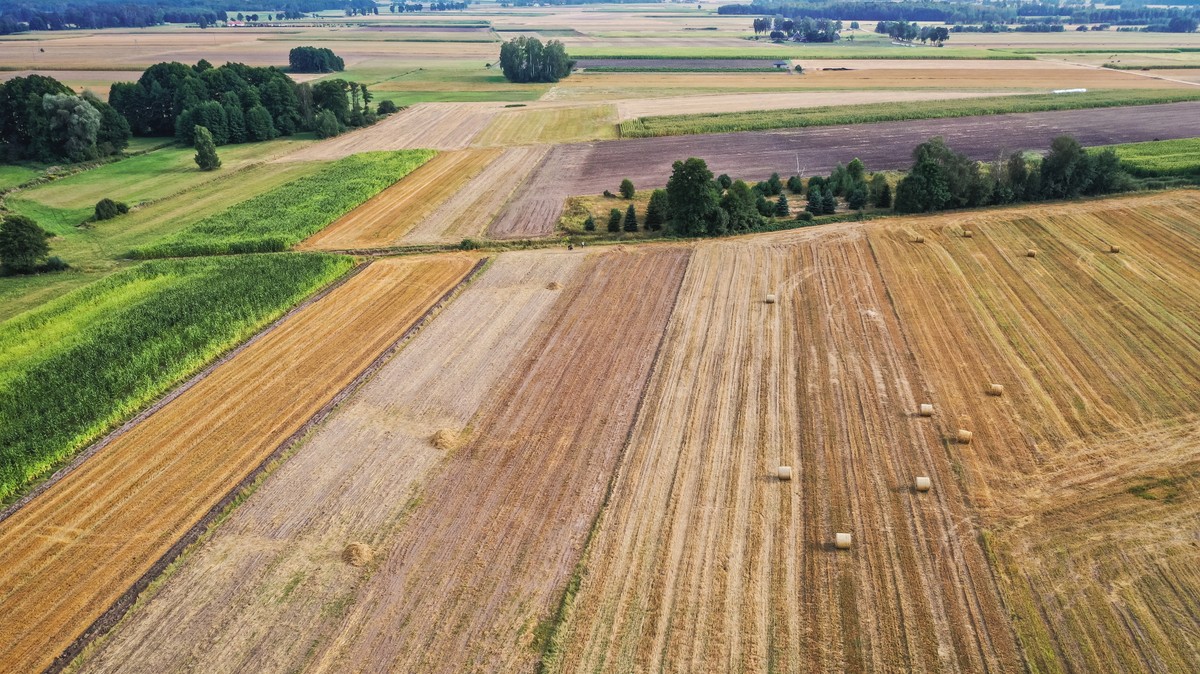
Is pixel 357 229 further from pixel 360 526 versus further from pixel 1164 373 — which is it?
pixel 1164 373

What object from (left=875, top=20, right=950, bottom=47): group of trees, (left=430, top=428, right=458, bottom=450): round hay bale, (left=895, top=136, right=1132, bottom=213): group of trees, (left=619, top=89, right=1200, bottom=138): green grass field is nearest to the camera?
(left=430, top=428, right=458, bottom=450): round hay bale

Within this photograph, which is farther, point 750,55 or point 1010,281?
point 750,55

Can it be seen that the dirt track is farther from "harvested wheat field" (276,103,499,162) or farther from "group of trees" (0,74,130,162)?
"group of trees" (0,74,130,162)

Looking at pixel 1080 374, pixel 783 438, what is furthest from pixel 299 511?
pixel 1080 374

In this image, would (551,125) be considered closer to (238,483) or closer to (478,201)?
(478,201)

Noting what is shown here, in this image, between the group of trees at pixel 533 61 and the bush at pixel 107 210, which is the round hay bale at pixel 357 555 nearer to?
the bush at pixel 107 210

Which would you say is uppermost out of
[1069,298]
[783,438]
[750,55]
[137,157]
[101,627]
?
[750,55]

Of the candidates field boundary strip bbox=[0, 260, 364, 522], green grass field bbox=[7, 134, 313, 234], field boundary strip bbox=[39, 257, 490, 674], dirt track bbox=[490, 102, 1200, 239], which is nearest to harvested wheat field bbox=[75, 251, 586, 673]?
field boundary strip bbox=[39, 257, 490, 674]
